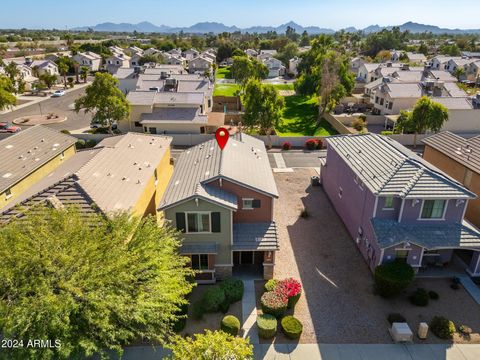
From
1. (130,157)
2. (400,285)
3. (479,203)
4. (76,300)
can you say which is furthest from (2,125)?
(479,203)

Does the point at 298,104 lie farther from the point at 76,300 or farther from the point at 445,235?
the point at 76,300

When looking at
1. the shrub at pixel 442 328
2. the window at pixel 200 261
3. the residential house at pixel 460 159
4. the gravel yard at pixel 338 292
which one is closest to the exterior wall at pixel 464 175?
the residential house at pixel 460 159

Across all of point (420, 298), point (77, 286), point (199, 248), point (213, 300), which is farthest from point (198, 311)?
point (420, 298)

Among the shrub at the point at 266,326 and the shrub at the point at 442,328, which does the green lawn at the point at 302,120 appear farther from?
the shrub at the point at 266,326

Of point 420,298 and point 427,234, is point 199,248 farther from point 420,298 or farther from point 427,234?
point 427,234

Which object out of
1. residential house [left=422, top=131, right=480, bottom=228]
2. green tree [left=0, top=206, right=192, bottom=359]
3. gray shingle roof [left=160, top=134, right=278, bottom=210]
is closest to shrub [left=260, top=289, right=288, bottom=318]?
green tree [left=0, top=206, right=192, bottom=359]

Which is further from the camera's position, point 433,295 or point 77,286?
point 433,295
